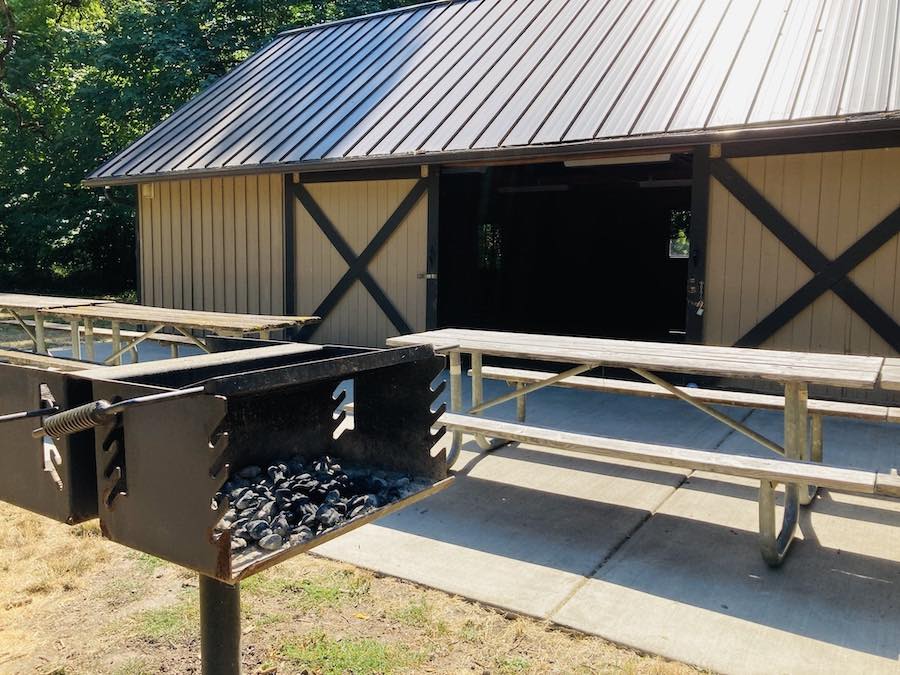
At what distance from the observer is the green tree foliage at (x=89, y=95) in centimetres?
1672

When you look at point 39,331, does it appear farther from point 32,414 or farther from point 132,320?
point 32,414

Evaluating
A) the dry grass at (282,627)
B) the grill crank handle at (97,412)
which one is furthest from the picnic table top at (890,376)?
the grill crank handle at (97,412)

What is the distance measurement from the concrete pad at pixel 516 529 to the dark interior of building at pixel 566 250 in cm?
461

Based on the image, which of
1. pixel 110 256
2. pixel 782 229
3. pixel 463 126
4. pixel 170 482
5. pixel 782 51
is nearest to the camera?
pixel 170 482

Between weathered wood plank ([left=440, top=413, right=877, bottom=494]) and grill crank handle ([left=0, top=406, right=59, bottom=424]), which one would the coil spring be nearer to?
grill crank handle ([left=0, top=406, right=59, bottom=424])

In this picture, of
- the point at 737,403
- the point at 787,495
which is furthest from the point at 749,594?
the point at 737,403

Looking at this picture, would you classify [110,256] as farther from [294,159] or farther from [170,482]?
[170,482]

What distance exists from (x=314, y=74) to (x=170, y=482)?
10692 mm

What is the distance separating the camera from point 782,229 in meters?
6.59

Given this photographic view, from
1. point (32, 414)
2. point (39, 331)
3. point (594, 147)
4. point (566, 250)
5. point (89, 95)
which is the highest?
point (89, 95)

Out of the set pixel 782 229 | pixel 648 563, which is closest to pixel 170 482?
pixel 648 563

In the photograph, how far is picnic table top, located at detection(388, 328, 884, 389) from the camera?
362 cm

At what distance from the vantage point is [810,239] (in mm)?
6508

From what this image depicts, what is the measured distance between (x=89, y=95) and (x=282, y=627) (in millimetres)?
17488
